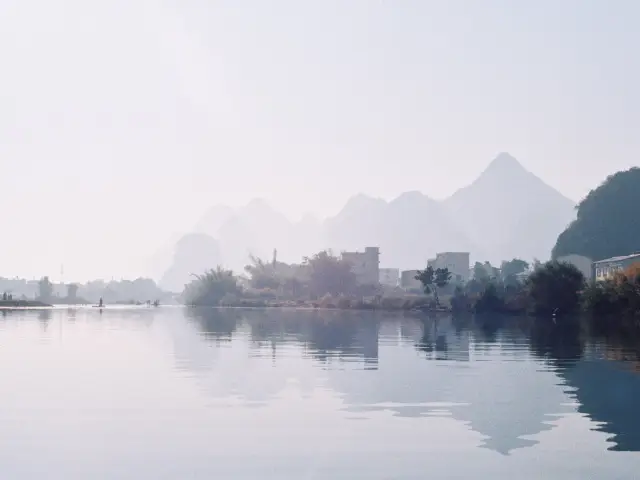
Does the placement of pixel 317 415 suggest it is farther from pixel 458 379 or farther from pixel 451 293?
pixel 451 293

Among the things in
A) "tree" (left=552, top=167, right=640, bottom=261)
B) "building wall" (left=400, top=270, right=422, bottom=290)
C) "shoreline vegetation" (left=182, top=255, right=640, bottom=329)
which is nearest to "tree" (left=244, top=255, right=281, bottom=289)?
"shoreline vegetation" (left=182, top=255, right=640, bottom=329)

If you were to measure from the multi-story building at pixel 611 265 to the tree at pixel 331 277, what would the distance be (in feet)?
127

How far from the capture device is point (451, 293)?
4301 inches

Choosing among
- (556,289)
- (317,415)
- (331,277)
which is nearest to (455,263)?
(331,277)

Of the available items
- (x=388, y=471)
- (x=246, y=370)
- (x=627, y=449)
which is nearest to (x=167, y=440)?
(x=388, y=471)

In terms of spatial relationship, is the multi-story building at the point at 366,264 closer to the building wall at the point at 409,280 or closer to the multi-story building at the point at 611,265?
the building wall at the point at 409,280

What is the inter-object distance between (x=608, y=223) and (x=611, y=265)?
4756 centimetres

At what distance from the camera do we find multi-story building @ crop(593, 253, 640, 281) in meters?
73.7

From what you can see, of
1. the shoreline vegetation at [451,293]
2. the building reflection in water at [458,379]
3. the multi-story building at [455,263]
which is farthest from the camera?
the multi-story building at [455,263]

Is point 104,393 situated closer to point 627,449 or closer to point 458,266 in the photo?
point 627,449

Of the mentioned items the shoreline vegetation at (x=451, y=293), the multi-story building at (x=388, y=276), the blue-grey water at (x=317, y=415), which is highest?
the multi-story building at (x=388, y=276)

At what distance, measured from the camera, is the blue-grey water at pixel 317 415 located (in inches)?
396

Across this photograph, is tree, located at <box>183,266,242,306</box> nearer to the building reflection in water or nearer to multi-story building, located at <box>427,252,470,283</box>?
multi-story building, located at <box>427,252,470,283</box>

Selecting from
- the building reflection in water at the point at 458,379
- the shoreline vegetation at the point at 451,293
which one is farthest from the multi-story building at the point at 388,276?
the building reflection in water at the point at 458,379
